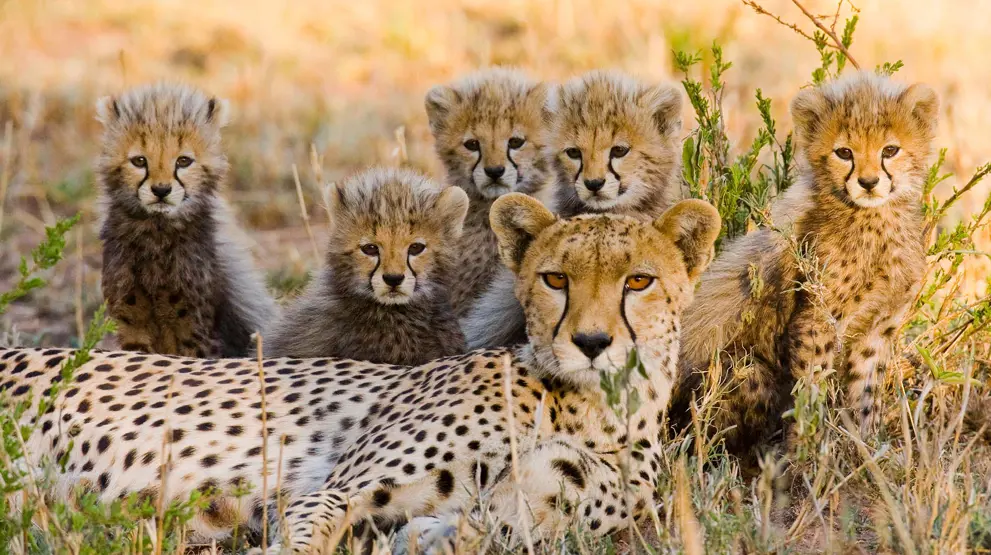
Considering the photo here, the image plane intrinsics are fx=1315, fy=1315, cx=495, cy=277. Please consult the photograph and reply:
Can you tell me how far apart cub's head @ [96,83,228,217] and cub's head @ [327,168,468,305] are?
0.56 metres

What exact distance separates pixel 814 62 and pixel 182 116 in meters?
4.47

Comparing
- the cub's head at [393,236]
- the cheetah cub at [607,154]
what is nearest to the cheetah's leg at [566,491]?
the cheetah cub at [607,154]

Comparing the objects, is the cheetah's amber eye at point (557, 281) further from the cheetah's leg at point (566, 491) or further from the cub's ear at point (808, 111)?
the cub's ear at point (808, 111)

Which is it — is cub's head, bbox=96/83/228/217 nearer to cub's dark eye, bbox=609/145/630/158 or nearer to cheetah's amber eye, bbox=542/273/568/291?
cub's dark eye, bbox=609/145/630/158

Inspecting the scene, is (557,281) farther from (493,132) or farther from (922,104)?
(493,132)

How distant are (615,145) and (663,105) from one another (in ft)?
0.94

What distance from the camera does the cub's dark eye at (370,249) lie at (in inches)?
159

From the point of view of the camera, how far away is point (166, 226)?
4488 mm

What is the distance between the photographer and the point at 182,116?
4.46 m

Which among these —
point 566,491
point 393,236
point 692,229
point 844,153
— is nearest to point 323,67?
point 393,236

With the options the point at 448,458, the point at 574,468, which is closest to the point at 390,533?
the point at 448,458

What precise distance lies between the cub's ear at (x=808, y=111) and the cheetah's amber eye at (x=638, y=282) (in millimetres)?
980

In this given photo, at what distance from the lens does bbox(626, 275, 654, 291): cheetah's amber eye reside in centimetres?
301

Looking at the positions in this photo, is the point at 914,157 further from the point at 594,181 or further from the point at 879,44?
the point at 879,44
